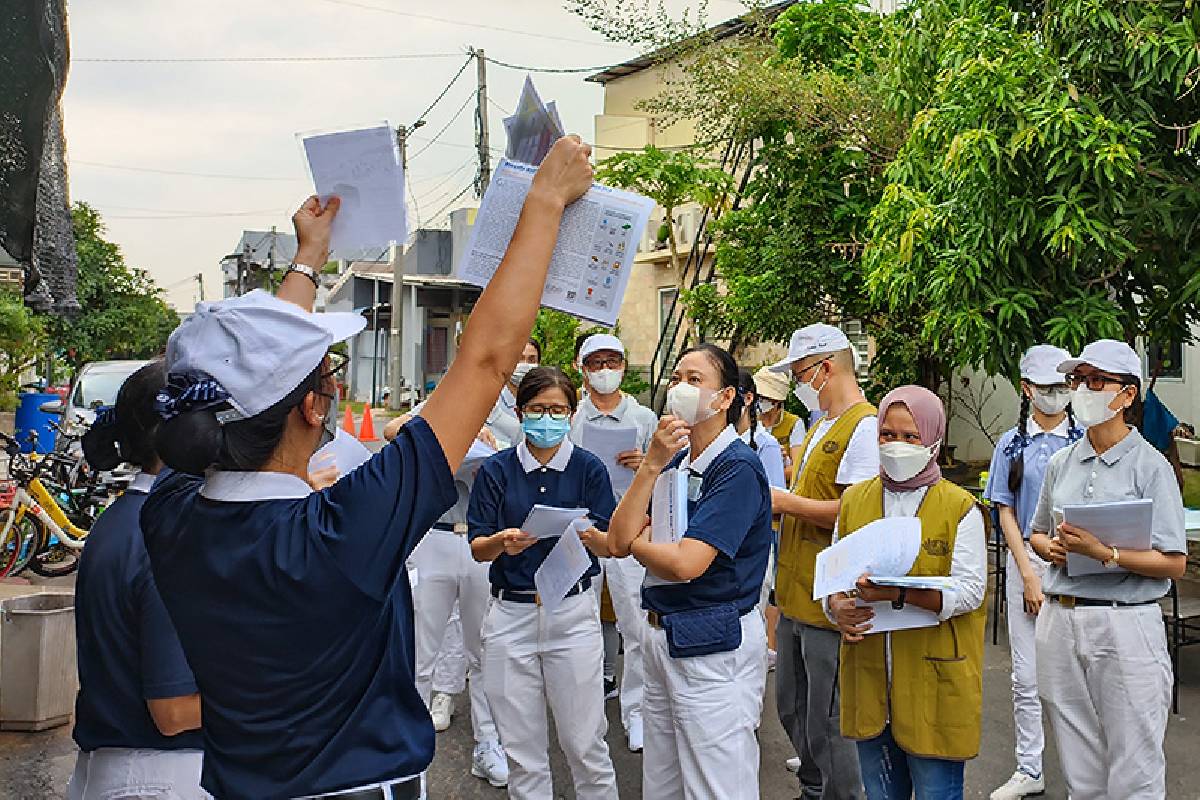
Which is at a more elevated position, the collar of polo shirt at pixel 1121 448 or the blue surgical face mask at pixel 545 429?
the collar of polo shirt at pixel 1121 448

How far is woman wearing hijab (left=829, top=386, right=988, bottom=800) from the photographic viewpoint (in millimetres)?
3445

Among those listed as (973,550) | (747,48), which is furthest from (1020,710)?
(747,48)

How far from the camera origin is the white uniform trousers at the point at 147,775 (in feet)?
8.11

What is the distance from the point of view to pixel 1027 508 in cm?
540

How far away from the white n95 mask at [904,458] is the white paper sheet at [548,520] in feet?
3.86

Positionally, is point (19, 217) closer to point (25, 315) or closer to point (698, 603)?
point (698, 603)

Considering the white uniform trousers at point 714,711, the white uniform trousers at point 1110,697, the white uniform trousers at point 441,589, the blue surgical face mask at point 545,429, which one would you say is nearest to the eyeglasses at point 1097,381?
the white uniform trousers at point 1110,697

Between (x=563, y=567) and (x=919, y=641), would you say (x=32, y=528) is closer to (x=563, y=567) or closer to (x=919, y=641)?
(x=563, y=567)

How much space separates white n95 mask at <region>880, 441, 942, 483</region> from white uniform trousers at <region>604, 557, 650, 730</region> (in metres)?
2.34

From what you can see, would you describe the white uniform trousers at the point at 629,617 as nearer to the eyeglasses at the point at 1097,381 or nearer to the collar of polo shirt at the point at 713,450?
the collar of polo shirt at the point at 713,450

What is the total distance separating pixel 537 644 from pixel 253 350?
2849 millimetres

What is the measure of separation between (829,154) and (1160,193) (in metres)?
6.37

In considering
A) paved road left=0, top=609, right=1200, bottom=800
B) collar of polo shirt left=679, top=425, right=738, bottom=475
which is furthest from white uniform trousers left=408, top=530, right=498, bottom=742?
collar of polo shirt left=679, top=425, right=738, bottom=475

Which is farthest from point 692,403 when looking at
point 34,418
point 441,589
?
point 34,418
